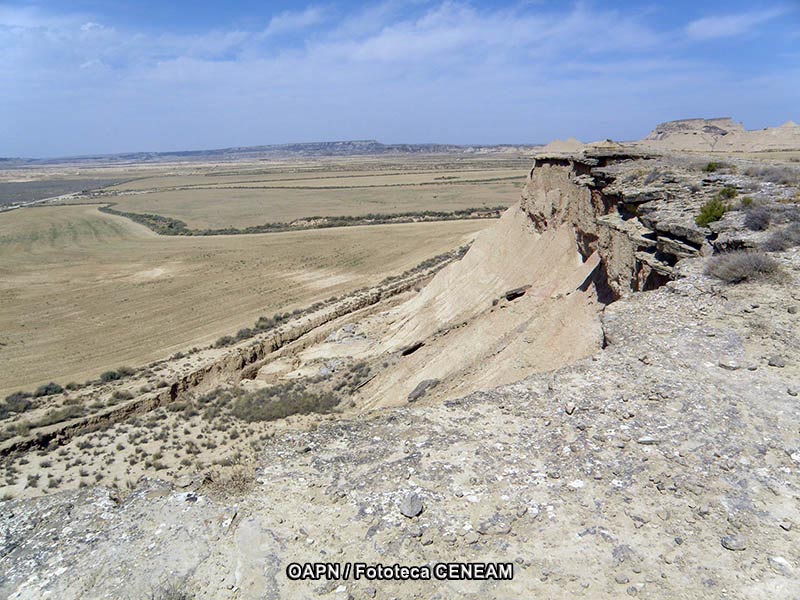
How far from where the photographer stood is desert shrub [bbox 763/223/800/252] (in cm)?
1043

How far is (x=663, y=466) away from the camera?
587 centimetres

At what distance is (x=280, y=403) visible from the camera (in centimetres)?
1531

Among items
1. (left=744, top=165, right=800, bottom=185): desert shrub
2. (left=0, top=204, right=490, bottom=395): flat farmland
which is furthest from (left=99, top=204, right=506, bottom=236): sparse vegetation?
(left=744, top=165, right=800, bottom=185): desert shrub

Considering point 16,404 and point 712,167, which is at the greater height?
point 712,167

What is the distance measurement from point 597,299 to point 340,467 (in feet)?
35.2

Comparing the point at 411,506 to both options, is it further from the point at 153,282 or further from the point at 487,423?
the point at 153,282

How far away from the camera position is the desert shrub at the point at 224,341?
72.5 ft

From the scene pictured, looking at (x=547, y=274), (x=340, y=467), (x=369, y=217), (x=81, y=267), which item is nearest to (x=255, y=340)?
(x=547, y=274)

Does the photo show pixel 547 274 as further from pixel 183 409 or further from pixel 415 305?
pixel 183 409

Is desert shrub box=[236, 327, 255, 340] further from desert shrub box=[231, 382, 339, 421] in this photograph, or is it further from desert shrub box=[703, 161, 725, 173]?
desert shrub box=[703, 161, 725, 173]

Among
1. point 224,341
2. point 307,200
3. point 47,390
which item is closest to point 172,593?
point 47,390

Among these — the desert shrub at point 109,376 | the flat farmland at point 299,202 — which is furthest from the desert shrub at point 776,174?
the flat farmland at point 299,202

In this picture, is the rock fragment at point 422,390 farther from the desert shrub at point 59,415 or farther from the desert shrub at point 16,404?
the desert shrub at point 16,404

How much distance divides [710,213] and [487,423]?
9360mm
